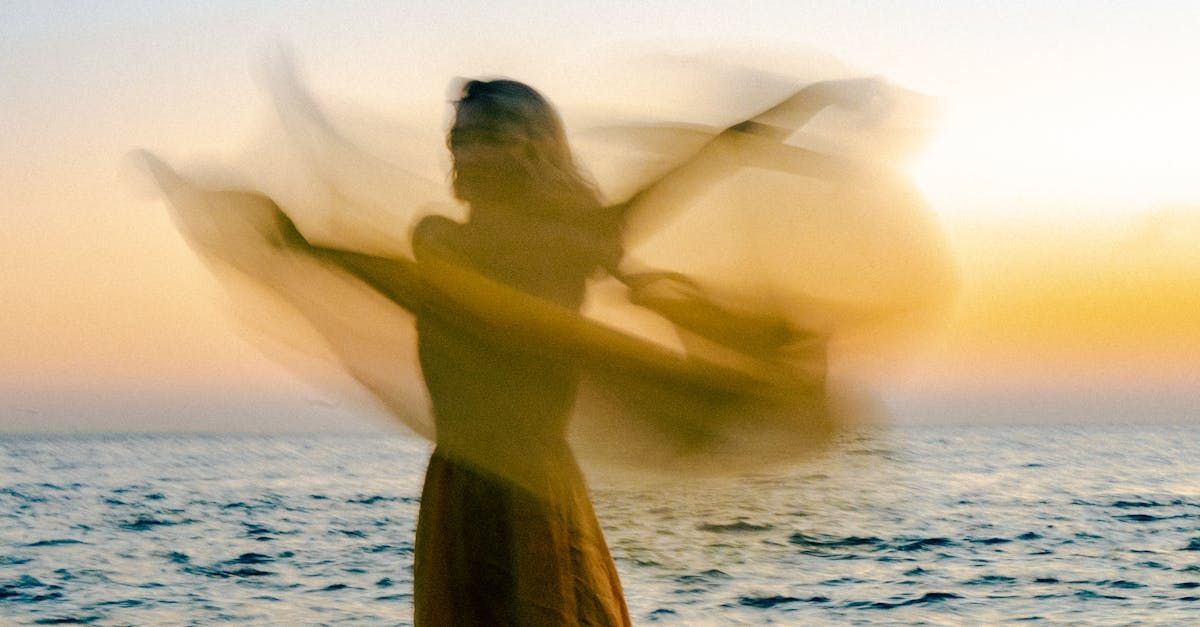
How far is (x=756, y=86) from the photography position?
2574 mm

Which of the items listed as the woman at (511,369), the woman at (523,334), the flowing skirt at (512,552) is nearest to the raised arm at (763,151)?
the woman at (523,334)

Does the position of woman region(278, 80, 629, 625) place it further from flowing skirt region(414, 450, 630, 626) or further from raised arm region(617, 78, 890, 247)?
raised arm region(617, 78, 890, 247)

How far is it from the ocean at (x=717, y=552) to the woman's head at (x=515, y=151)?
0.66 m

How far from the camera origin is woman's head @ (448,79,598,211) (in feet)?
8.15

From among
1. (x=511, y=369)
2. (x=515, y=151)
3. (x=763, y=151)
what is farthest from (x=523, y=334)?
(x=763, y=151)

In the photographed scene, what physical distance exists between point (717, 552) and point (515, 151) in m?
1.04

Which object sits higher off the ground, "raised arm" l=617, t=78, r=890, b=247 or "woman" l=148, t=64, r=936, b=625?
"raised arm" l=617, t=78, r=890, b=247

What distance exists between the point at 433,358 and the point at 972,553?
12.6 metres

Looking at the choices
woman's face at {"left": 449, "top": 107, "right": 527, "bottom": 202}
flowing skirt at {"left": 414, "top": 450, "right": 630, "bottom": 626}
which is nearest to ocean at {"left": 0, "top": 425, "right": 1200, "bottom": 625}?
flowing skirt at {"left": 414, "top": 450, "right": 630, "bottom": 626}

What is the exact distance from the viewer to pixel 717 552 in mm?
2553

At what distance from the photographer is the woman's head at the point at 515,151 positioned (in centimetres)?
248

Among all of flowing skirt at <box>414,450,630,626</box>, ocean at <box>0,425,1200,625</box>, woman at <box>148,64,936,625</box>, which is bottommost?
ocean at <box>0,425,1200,625</box>

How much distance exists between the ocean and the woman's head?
656 mm

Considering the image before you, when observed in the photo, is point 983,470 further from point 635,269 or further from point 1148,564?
point 635,269
